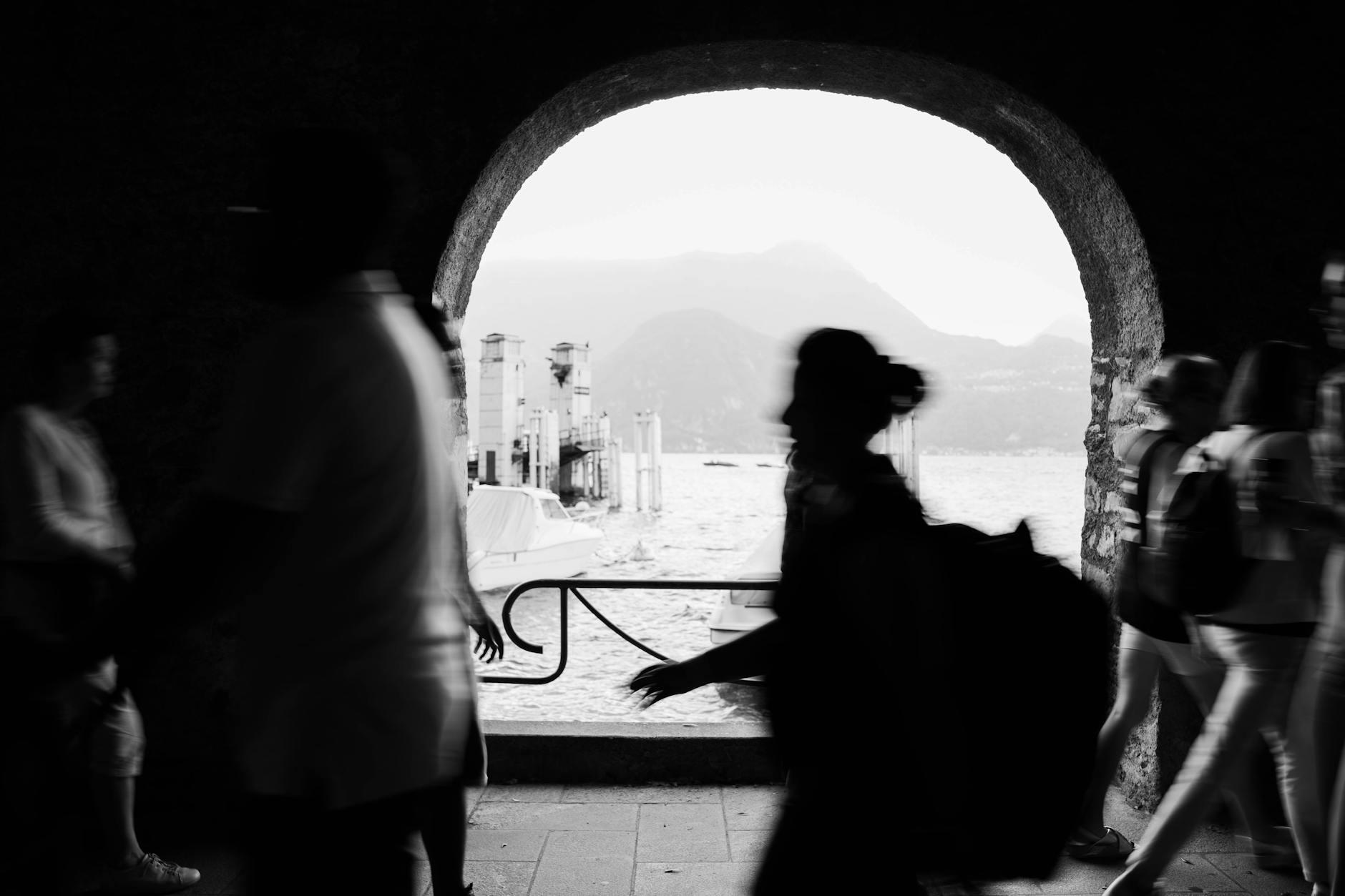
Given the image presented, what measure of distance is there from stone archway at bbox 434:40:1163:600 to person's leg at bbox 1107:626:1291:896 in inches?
38.8

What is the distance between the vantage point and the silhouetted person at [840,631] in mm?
1379

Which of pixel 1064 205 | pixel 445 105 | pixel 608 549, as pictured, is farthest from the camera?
pixel 608 549

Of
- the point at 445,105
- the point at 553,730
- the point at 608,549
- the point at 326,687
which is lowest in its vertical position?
the point at 608,549

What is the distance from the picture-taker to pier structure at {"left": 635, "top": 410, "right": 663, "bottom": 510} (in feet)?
146

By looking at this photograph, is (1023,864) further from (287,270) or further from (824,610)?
(287,270)

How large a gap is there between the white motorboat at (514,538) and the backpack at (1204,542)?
2332cm

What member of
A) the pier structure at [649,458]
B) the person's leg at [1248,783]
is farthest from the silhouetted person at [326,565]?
the pier structure at [649,458]

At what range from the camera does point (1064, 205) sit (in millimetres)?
3857

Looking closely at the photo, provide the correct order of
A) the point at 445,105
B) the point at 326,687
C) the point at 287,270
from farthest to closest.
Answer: the point at 445,105 → the point at 287,270 → the point at 326,687

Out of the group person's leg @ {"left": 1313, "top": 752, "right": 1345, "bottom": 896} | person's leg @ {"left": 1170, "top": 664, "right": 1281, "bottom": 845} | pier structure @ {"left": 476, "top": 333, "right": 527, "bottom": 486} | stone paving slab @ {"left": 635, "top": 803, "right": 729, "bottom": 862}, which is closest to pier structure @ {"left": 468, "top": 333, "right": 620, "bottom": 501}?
pier structure @ {"left": 476, "top": 333, "right": 527, "bottom": 486}

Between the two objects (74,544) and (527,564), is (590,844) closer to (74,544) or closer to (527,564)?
(74,544)

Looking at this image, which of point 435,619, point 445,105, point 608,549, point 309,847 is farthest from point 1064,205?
point 608,549

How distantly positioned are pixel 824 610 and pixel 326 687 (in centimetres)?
68

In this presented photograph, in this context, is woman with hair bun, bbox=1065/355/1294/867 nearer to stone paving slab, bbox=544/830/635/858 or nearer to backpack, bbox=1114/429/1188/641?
backpack, bbox=1114/429/1188/641
